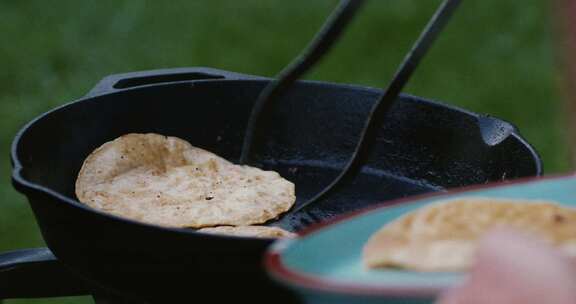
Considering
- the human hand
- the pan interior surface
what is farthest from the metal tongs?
the human hand

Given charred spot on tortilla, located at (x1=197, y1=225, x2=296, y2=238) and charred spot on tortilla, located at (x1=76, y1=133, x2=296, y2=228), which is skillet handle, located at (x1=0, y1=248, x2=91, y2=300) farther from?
charred spot on tortilla, located at (x1=197, y1=225, x2=296, y2=238)

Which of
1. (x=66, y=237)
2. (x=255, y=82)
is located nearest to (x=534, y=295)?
(x=66, y=237)

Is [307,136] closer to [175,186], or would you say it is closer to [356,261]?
[175,186]

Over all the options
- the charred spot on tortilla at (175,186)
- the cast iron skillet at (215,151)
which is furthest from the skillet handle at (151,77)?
the charred spot on tortilla at (175,186)

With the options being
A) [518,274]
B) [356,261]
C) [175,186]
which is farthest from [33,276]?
[518,274]

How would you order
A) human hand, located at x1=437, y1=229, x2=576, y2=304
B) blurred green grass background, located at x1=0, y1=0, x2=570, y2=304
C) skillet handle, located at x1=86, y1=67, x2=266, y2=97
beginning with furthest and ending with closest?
blurred green grass background, located at x1=0, y1=0, x2=570, y2=304 < skillet handle, located at x1=86, y1=67, x2=266, y2=97 < human hand, located at x1=437, y1=229, x2=576, y2=304

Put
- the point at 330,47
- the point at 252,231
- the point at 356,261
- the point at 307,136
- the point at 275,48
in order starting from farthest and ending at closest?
1. the point at 275,48
2. the point at 307,136
3. the point at 252,231
4. the point at 330,47
5. the point at 356,261
